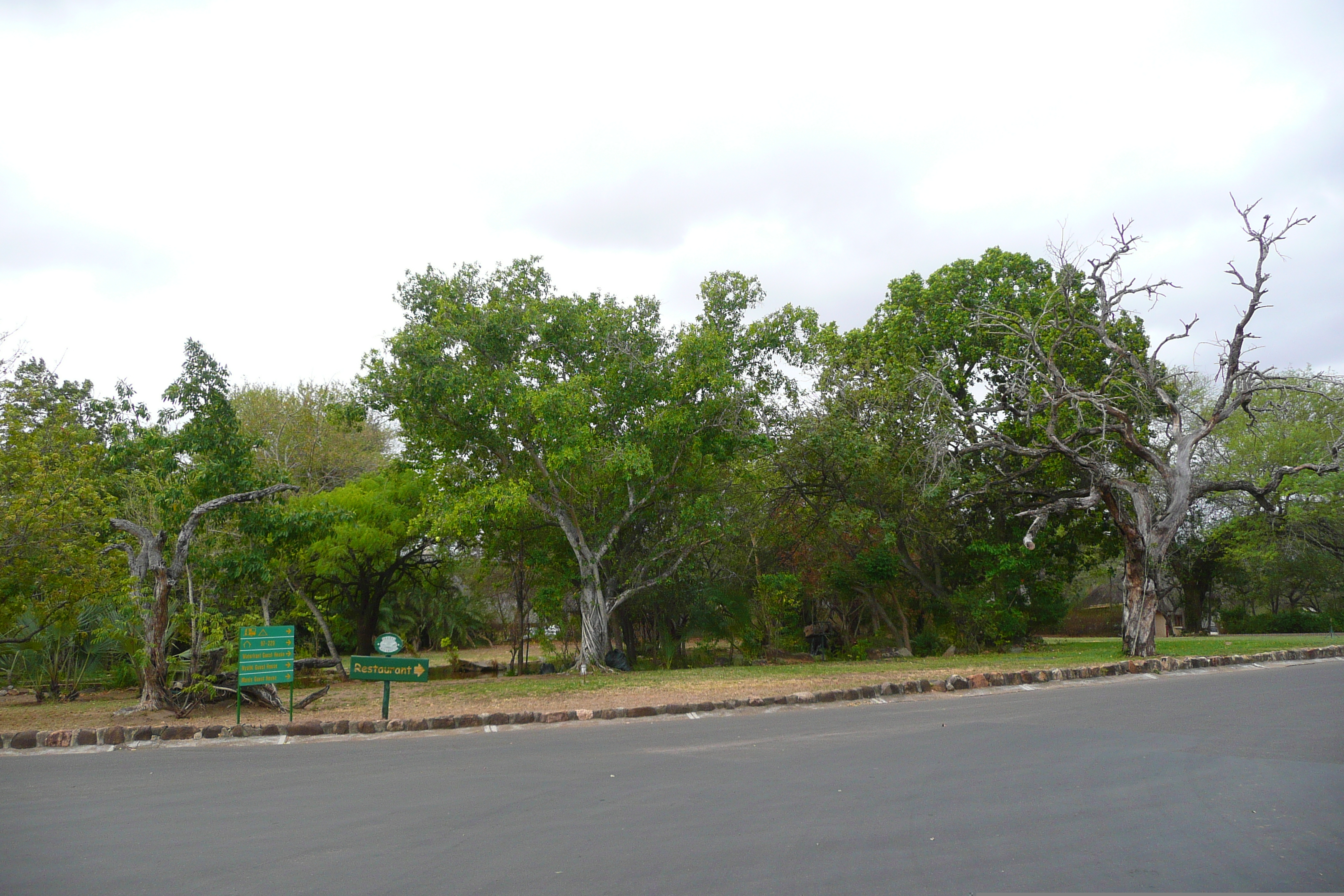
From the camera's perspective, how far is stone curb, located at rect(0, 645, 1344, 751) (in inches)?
451

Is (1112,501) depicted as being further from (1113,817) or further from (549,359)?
(1113,817)

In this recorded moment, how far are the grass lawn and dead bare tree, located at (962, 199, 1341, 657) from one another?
112 inches

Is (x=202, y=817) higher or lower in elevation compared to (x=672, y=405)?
lower

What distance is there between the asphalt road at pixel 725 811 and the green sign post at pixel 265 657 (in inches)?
59.4

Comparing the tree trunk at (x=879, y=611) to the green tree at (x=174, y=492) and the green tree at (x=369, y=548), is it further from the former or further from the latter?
the green tree at (x=174, y=492)

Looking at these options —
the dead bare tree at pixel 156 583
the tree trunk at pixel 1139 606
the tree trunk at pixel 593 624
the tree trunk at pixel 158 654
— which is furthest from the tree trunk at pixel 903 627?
the tree trunk at pixel 158 654

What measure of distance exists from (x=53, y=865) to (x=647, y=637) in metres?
25.1

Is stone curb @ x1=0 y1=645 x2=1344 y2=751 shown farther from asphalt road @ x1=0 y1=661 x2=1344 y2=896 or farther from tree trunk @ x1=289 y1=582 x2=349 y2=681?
tree trunk @ x1=289 y1=582 x2=349 y2=681

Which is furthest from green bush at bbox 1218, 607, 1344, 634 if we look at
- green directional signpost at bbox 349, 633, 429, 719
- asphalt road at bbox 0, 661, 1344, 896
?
green directional signpost at bbox 349, 633, 429, 719

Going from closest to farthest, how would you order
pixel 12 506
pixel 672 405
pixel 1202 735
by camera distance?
pixel 1202 735 → pixel 12 506 → pixel 672 405

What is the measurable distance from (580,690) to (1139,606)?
13.2 m

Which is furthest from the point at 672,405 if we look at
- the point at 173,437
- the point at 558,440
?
the point at 173,437

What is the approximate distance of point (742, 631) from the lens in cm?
2630

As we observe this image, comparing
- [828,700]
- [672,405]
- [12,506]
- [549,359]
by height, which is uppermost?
[549,359]
